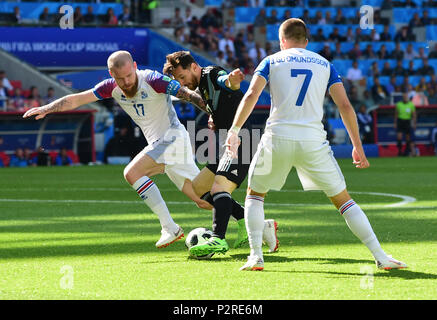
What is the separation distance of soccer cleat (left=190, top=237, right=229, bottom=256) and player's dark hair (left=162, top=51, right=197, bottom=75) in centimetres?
163

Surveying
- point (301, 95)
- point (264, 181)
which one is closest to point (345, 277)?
point (264, 181)

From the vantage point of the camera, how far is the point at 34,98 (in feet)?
90.6

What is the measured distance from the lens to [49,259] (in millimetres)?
8305

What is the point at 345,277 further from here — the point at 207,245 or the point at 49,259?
the point at 49,259

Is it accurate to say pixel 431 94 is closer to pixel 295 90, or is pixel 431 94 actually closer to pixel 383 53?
pixel 383 53

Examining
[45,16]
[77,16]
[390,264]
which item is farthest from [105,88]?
[45,16]

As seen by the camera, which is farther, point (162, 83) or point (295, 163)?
point (162, 83)

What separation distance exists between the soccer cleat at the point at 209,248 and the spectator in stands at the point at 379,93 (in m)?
25.4

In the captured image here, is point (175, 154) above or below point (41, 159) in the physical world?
above

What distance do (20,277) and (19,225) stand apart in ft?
15.0

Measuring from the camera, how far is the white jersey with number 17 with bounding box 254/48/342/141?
7043 millimetres

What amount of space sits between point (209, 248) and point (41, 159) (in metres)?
19.7

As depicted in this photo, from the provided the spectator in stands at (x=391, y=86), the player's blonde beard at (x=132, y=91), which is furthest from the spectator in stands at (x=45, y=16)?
the player's blonde beard at (x=132, y=91)
